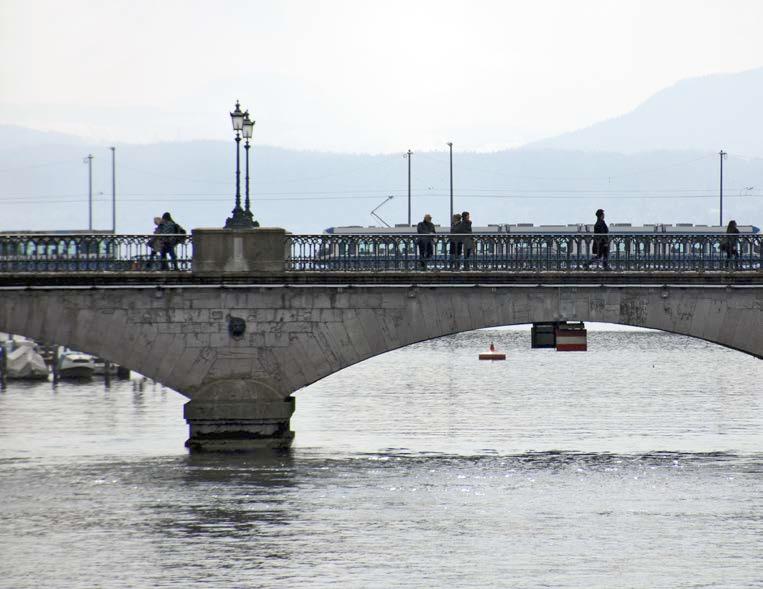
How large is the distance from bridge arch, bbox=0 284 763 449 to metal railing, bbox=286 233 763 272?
72 cm

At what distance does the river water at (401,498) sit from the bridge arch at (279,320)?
1.98m

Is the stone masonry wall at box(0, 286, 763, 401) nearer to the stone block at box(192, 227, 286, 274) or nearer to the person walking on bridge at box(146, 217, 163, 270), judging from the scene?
the stone block at box(192, 227, 286, 274)

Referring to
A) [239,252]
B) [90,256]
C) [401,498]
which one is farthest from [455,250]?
[90,256]

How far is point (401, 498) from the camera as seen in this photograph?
107ft

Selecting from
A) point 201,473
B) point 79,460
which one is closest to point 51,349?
point 79,460

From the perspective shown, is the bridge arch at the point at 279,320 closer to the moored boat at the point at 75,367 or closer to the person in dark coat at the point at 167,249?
the person in dark coat at the point at 167,249

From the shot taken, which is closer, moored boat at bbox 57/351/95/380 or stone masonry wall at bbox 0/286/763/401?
stone masonry wall at bbox 0/286/763/401

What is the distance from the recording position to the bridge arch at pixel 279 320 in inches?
1447

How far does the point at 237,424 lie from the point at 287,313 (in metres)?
2.73

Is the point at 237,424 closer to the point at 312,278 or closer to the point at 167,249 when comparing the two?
the point at 312,278

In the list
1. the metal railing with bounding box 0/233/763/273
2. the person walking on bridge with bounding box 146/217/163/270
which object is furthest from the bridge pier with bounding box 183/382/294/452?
the person walking on bridge with bounding box 146/217/163/270

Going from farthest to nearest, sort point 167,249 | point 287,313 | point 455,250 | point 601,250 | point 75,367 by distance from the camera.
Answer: point 75,367
point 167,249
point 601,250
point 455,250
point 287,313

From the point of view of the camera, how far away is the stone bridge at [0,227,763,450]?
36750 mm

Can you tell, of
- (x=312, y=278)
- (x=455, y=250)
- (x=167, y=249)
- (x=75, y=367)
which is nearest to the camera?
(x=312, y=278)
